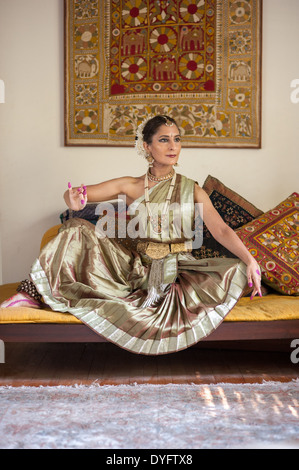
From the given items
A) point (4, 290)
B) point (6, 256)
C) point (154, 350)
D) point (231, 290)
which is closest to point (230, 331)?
point (231, 290)

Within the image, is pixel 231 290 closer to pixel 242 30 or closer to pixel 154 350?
pixel 154 350

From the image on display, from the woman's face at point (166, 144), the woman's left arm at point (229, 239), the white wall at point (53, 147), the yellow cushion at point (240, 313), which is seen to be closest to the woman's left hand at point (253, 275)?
the woman's left arm at point (229, 239)

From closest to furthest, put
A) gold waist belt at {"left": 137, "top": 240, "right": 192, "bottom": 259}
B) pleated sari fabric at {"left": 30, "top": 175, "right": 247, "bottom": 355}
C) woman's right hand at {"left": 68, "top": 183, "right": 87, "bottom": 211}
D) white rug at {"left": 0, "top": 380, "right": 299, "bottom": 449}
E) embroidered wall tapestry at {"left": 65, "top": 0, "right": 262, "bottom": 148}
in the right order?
white rug at {"left": 0, "top": 380, "right": 299, "bottom": 449}, pleated sari fabric at {"left": 30, "top": 175, "right": 247, "bottom": 355}, woman's right hand at {"left": 68, "top": 183, "right": 87, "bottom": 211}, gold waist belt at {"left": 137, "top": 240, "right": 192, "bottom": 259}, embroidered wall tapestry at {"left": 65, "top": 0, "right": 262, "bottom": 148}

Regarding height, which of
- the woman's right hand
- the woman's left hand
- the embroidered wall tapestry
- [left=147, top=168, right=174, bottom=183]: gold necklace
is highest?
the embroidered wall tapestry

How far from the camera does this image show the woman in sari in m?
2.73

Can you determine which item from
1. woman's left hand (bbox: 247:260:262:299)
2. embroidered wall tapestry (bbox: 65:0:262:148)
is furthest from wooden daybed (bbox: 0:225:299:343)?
embroidered wall tapestry (bbox: 65:0:262:148)

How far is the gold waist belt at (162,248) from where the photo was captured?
317 centimetres

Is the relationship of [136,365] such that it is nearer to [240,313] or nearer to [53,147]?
[240,313]

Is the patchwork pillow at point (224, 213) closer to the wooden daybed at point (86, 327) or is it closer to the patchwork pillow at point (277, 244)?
the patchwork pillow at point (277, 244)

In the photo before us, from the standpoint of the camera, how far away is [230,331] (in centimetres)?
278

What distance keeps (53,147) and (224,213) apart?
1.40m

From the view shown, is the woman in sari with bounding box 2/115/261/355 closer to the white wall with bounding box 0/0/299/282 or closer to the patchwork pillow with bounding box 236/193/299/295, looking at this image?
the patchwork pillow with bounding box 236/193/299/295

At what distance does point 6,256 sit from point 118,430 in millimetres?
2412

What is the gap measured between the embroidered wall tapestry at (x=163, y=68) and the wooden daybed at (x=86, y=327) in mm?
1679
